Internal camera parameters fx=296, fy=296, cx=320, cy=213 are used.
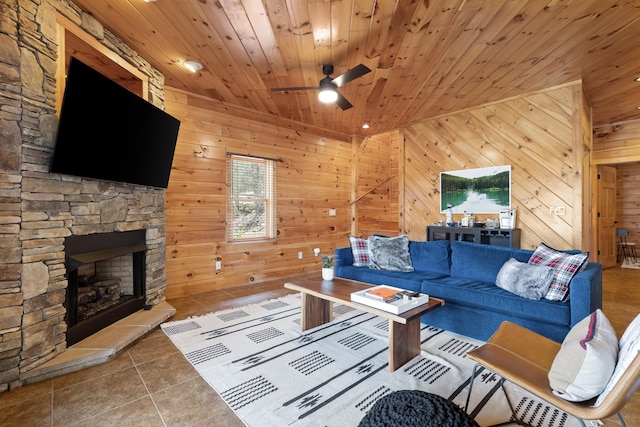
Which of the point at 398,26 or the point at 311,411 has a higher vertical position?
the point at 398,26

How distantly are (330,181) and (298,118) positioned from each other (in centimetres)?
141

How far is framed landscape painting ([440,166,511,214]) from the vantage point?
4.57 metres

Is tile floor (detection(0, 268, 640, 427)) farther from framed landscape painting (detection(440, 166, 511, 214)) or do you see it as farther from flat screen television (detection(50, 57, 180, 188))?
framed landscape painting (detection(440, 166, 511, 214))

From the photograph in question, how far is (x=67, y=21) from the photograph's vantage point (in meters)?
2.36

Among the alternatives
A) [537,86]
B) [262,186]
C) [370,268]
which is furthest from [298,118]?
[537,86]

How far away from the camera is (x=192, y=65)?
10.7ft

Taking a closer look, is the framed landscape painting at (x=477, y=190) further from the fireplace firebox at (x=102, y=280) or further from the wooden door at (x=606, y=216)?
the fireplace firebox at (x=102, y=280)

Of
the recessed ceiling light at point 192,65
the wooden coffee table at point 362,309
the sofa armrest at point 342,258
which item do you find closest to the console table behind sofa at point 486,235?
the sofa armrest at point 342,258

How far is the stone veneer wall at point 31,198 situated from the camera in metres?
1.99

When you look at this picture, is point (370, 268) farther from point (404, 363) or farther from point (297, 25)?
point (297, 25)

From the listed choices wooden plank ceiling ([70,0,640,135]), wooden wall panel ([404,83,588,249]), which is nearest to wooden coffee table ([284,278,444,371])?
wooden plank ceiling ([70,0,640,135])

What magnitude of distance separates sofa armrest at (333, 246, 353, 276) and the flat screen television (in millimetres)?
2287

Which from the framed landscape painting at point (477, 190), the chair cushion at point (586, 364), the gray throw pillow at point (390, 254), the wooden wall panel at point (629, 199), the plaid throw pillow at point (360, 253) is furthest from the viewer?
the wooden wall panel at point (629, 199)

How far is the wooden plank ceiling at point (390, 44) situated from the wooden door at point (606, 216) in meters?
2.36
